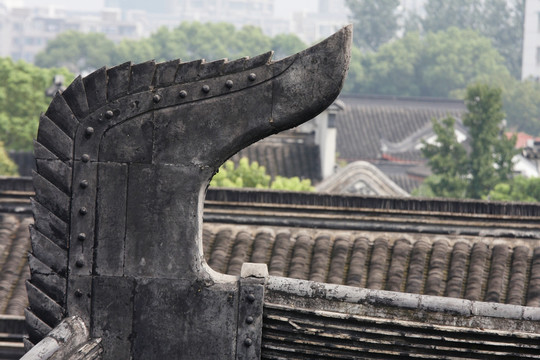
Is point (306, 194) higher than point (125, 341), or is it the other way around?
point (306, 194)

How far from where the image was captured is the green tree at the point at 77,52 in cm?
16638

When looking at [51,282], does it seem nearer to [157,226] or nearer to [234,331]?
[157,226]

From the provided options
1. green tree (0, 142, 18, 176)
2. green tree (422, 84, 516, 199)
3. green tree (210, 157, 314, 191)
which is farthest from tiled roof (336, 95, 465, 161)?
green tree (210, 157, 314, 191)

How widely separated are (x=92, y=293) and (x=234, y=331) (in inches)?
50.7

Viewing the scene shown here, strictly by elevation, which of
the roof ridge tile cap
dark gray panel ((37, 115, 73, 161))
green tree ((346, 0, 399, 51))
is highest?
green tree ((346, 0, 399, 51))

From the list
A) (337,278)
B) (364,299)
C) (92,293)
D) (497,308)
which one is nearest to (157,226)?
(92,293)

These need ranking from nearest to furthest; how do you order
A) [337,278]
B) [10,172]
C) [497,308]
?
[497,308] → [337,278] → [10,172]

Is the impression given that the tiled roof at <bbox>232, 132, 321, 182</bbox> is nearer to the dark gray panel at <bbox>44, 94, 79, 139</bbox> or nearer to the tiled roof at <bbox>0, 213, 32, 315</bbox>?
the tiled roof at <bbox>0, 213, 32, 315</bbox>

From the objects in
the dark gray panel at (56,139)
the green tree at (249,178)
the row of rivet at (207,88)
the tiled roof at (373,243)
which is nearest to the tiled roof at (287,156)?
the green tree at (249,178)

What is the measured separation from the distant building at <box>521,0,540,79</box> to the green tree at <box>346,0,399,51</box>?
2369 centimetres

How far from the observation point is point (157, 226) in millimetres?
9711

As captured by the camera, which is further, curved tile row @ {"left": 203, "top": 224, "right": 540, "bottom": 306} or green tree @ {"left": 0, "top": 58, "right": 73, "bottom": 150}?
green tree @ {"left": 0, "top": 58, "right": 73, "bottom": 150}

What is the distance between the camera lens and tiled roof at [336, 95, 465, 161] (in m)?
86.4

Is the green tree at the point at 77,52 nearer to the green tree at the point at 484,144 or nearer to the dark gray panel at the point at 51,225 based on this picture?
the green tree at the point at 484,144
